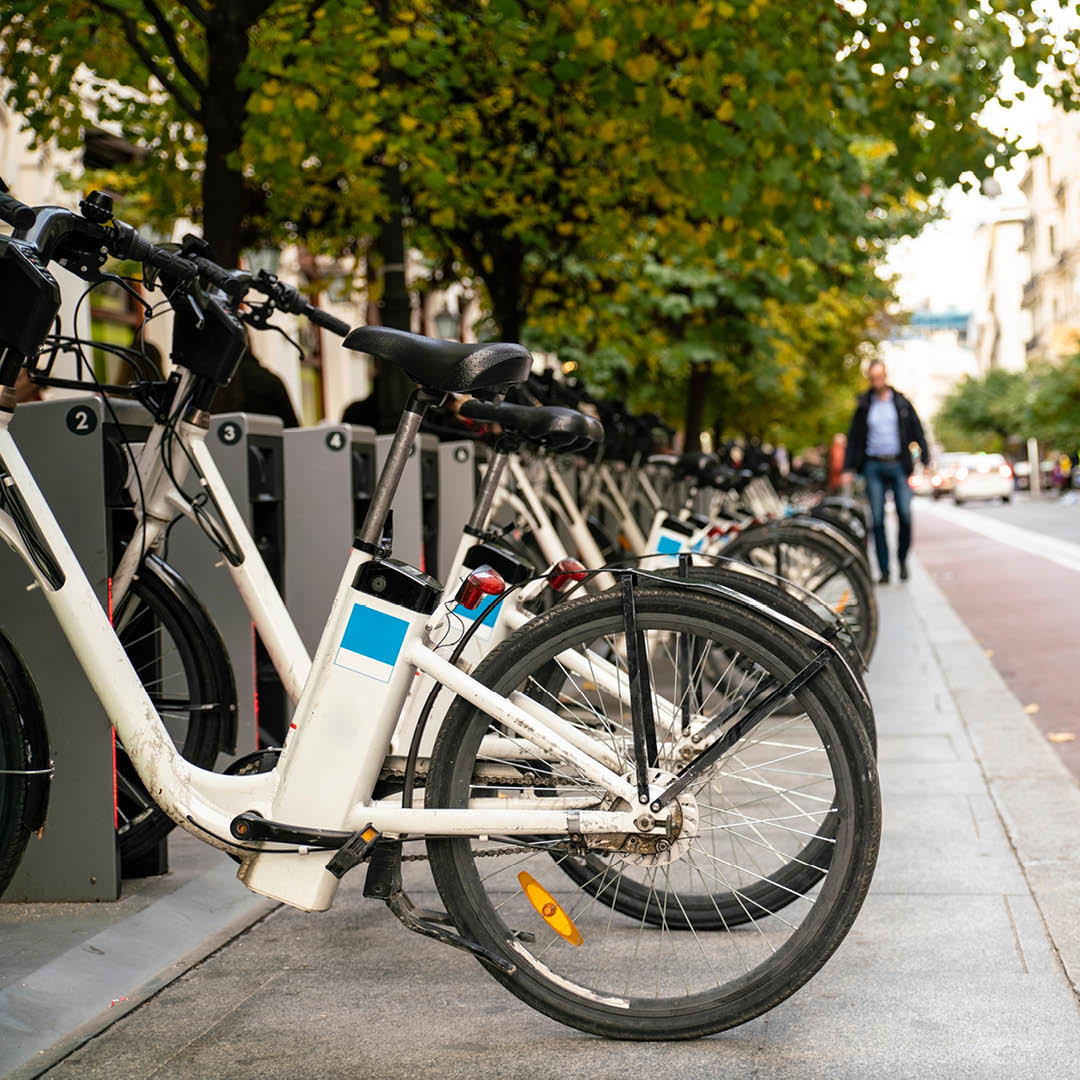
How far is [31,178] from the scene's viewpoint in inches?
590

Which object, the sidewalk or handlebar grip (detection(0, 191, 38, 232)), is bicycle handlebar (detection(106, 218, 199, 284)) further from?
the sidewalk

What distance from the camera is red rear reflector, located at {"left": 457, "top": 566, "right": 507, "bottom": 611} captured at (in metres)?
3.09

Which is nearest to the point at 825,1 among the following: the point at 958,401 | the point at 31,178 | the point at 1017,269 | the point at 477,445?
the point at 477,445

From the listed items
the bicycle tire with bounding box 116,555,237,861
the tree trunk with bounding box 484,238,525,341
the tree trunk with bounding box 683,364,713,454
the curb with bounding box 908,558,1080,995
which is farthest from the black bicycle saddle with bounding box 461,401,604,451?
the tree trunk with bounding box 683,364,713,454

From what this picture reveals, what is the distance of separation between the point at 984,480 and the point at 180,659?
49722 millimetres

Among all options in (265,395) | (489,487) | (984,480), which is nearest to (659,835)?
(489,487)

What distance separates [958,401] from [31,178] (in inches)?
3586

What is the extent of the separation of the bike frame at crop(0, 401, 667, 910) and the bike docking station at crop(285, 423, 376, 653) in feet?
6.82

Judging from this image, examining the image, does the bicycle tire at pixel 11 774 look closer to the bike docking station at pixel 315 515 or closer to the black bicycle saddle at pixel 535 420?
the black bicycle saddle at pixel 535 420

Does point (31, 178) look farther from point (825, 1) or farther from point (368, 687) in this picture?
point (368, 687)

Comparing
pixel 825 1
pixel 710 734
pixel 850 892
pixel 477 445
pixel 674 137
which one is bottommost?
pixel 850 892

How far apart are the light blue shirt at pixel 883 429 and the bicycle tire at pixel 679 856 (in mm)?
10220

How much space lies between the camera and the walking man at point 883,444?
514 inches

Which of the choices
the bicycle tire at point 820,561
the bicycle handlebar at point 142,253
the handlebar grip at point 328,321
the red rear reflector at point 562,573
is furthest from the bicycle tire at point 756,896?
the bicycle tire at point 820,561
